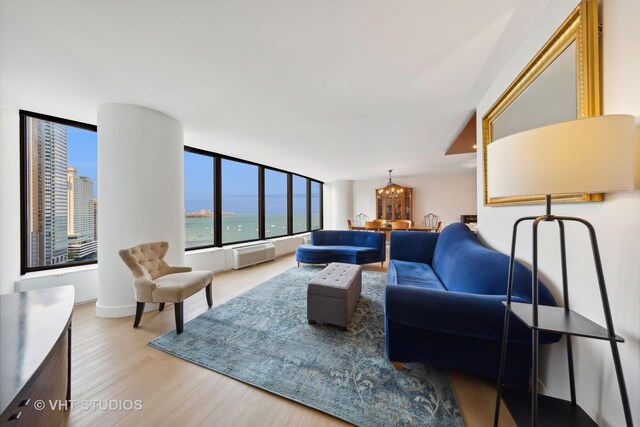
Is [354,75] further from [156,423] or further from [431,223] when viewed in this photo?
[431,223]

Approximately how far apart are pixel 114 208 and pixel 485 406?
373 cm

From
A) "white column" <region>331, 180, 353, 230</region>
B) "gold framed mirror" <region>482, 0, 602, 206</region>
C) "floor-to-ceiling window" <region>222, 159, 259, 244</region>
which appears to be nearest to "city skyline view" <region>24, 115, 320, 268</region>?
"floor-to-ceiling window" <region>222, 159, 259, 244</region>

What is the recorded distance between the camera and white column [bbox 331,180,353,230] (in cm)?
789

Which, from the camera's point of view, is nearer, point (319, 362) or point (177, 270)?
point (319, 362)

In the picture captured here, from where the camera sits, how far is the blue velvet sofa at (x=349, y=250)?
412cm

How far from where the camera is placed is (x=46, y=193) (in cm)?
263

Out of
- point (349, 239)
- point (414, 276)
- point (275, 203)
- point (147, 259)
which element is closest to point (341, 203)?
point (275, 203)

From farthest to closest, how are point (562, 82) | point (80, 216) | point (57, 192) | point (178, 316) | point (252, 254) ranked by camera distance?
point (252, 254) → point (80, 216) → point (57, 192) → point (178, 316) → point (562, 82)

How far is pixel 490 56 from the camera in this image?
1670mm

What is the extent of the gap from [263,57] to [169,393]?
2.52m

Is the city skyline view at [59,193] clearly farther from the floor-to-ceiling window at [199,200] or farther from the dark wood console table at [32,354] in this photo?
the dark wood console table at [32,354]

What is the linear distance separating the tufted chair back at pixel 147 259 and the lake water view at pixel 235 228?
1186 mm

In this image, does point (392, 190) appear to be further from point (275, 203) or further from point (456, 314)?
point (456, 314)

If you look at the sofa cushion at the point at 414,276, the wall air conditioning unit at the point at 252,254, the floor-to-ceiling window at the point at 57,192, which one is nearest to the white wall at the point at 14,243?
the floor-to-ceiling window at the point at 57,192
